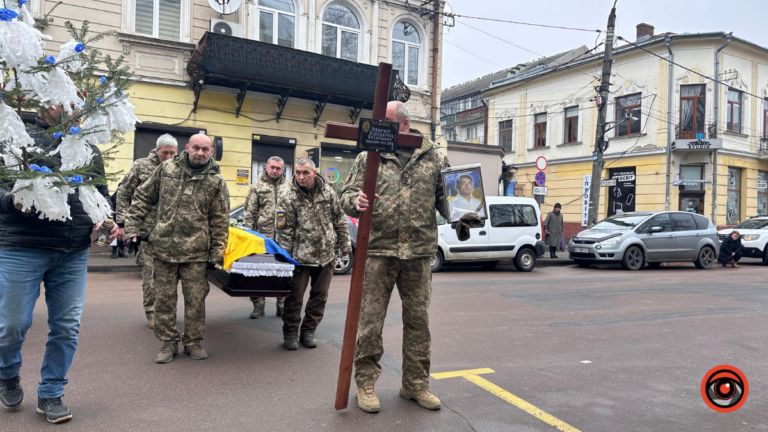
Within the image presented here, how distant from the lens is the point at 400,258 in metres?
3.74

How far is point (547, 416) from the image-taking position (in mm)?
3703

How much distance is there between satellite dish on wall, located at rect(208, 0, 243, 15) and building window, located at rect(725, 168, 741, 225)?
22830 millimetres

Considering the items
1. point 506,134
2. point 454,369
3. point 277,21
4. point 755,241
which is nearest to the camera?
point 454,369

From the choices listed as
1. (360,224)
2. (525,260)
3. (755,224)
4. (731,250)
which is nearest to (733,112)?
(755,224)

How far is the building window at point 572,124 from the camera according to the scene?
28812 mm

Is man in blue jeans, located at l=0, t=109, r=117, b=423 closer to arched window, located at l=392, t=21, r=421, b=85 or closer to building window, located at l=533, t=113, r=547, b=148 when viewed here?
arched window, located at l=392, t=21, r=421, b=85

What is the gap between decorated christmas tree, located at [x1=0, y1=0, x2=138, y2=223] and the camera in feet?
8.96

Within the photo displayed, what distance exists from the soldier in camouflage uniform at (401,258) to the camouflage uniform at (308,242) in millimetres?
1643

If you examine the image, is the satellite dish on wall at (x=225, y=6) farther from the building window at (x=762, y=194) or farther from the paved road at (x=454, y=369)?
the building window at (x=762, y=194)

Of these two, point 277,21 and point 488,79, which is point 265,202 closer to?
point 277,21

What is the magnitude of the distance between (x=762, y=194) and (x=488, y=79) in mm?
25558

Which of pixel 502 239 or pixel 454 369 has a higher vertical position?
pixel 502 239

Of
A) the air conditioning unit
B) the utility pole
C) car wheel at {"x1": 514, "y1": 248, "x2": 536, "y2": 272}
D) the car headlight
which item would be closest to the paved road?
car wheel at {"x1": 514, "y1": 248, "x2": 536, "y2": 272}

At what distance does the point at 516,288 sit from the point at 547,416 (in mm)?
6519
